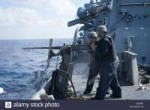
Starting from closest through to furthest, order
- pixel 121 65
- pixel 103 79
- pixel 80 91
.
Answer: pixel 103 79 → pixel 80 91 → pixel 121 65

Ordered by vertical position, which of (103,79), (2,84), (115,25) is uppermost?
(115,25)

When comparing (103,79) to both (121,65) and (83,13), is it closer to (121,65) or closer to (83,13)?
(121,65)

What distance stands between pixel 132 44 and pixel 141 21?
5.90 ft

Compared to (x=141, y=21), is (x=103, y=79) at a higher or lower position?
lower

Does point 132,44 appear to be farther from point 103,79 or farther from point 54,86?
point 103,79

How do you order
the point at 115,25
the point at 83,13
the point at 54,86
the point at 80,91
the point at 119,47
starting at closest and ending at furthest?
the point at 80,91, the point at 54,86, the point at 119,47, the point at 115,25, the point at 83,13

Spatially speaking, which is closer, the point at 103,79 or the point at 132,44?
the point at 103,79

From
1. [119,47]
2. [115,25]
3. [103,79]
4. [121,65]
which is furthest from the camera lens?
[115,25]

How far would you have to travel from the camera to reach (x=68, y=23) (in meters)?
30.7

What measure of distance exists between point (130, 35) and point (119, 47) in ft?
2.83

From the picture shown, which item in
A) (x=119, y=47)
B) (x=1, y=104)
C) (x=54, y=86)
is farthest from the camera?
(x=119, y=47)

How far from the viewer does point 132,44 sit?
21.4 m

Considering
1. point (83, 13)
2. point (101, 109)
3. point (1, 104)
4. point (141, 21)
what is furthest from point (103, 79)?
point (83, 13)

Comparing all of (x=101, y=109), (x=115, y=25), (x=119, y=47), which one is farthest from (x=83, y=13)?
(x=101, y=109)
